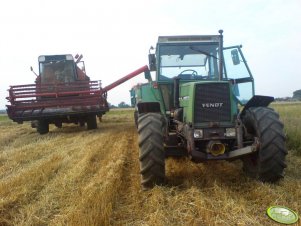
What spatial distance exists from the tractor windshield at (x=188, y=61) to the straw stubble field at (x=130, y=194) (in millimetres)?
1638

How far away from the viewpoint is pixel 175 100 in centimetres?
643

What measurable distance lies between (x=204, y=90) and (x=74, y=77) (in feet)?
34.2

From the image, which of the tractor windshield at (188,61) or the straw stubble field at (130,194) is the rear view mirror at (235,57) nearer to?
the tractor windshield at (188,61)

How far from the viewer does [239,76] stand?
22.2 feet

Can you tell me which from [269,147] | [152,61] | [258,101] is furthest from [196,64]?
[269,147]

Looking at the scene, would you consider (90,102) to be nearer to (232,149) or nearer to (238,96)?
(238,96)

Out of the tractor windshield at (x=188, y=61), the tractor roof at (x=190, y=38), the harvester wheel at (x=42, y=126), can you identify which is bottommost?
the harvester wheel at (x=42, y=126)

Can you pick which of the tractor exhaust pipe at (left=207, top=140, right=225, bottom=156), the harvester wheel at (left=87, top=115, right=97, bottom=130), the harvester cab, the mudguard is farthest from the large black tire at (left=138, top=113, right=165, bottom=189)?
the harvester cab

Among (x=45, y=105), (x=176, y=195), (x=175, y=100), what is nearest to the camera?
(x=176, y=195)

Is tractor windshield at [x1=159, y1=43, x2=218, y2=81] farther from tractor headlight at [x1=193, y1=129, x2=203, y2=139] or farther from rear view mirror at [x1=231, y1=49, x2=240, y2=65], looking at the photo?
tractor headlight at [x1=193, y1=129, x2=203, y2=139]

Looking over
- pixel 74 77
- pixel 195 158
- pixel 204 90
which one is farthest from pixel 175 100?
pixel 74 77

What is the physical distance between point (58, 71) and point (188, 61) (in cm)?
912

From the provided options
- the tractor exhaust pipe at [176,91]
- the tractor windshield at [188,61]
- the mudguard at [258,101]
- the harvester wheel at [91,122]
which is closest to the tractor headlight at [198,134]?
the mudguard at [258,101]

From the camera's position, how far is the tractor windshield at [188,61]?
22.5 feet
